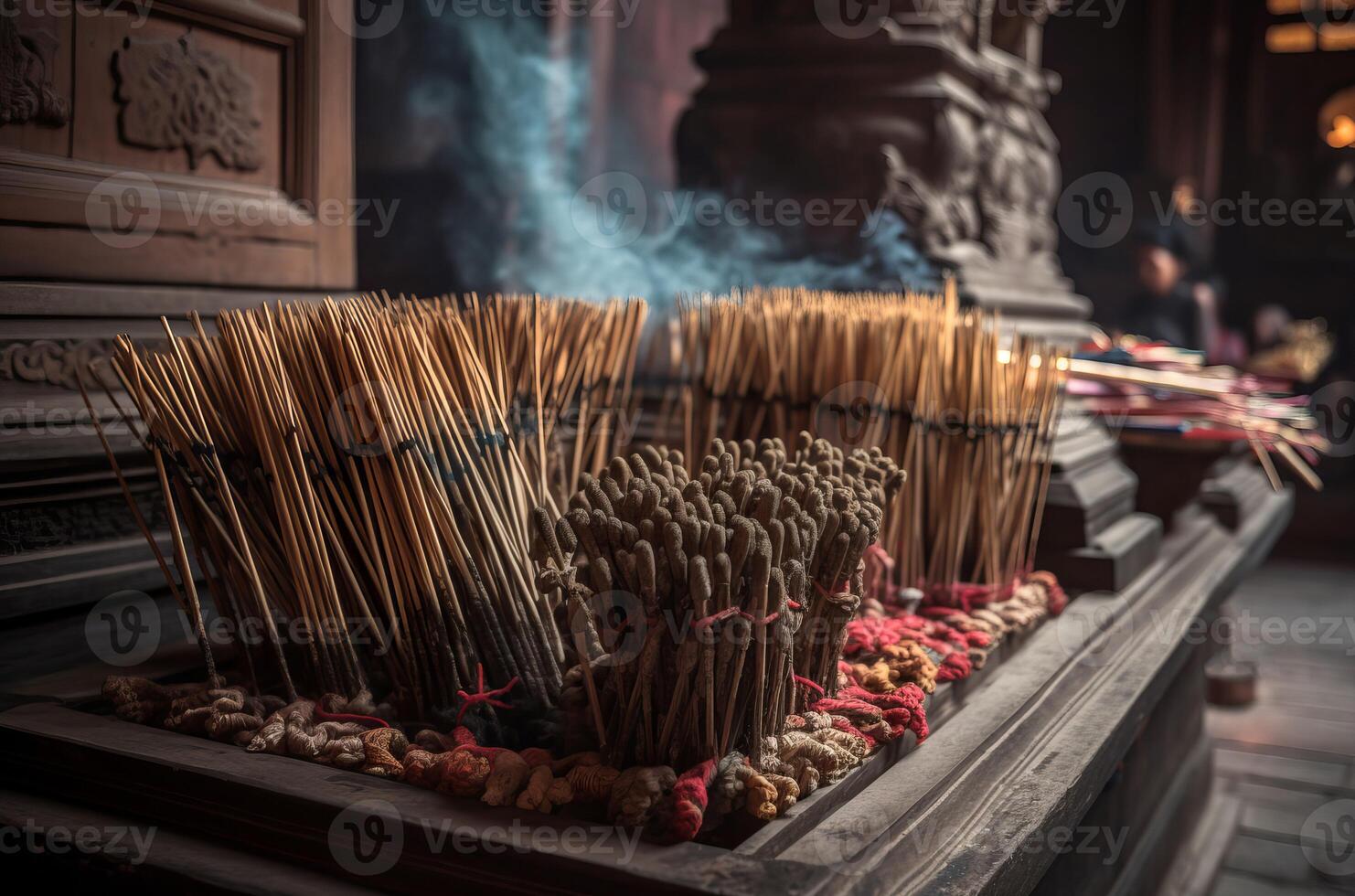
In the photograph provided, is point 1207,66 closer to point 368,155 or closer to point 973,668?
point 368,155

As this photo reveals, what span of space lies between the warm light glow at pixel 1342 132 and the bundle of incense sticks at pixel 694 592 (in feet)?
23.5

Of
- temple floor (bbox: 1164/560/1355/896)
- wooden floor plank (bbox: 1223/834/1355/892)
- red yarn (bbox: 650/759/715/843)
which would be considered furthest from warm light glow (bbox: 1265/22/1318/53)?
red yarn (bbox: 650/759/715/843)

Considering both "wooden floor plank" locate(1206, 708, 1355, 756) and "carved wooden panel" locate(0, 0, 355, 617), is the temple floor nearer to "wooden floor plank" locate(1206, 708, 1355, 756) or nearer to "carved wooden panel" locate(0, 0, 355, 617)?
"wooden floor plank" locate(1206, 708, 1355, 756)

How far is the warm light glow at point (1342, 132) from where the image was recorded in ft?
23.3

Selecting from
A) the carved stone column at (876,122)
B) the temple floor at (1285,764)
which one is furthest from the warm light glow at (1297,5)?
the carved stone column at (876,122)

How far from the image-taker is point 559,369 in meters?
1.69

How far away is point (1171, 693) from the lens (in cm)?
230

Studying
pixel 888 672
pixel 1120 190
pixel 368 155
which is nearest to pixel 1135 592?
pixel 888 672

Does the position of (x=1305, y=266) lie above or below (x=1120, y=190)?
below

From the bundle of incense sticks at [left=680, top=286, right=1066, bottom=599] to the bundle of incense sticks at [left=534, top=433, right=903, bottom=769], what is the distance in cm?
69

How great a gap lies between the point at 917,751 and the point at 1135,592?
1.05 meters

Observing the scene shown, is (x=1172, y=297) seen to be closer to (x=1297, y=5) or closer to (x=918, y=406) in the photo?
(x=1297, y=5)

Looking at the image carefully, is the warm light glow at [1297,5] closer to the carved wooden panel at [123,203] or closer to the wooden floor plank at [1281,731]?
the wooden floor plank at [1281,731]

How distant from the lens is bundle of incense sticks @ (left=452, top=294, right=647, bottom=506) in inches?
63.8
